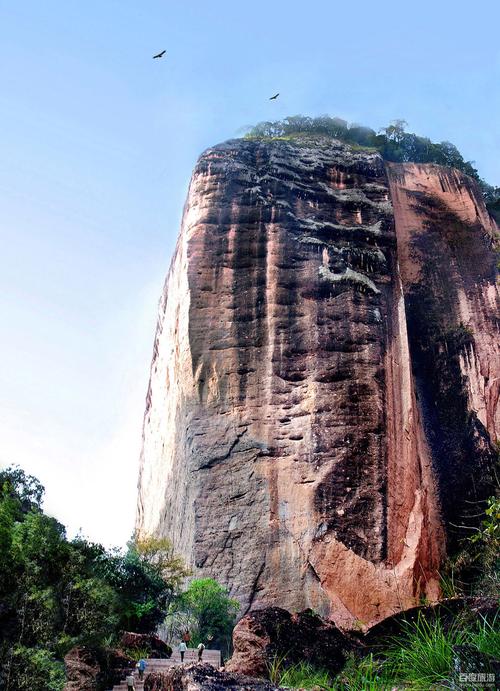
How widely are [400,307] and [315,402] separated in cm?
411

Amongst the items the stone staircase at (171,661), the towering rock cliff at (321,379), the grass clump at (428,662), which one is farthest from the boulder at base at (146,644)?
the grass clump at (428,662)

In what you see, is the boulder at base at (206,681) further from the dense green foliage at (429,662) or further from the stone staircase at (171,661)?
the stone staircase at (171,661)

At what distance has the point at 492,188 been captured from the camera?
29234 mm

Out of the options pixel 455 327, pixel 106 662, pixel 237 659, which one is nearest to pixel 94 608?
pixel 106 662

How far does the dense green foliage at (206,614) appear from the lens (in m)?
15.1

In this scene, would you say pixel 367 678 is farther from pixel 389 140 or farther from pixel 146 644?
pixel 389 140

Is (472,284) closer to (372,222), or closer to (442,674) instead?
(372,222)

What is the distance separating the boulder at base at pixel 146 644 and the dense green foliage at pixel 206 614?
3.12 feet

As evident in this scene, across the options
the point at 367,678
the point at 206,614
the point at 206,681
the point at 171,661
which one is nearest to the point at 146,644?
the point at 171,661

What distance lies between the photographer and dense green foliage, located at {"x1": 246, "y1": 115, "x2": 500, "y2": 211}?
27.5 metres

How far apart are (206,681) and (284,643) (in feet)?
12.6

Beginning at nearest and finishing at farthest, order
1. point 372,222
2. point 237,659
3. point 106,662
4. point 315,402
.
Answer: point 237,659, point 106,662, point 315,402, point 372,222

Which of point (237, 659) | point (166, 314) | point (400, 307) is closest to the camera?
point (237, 659)

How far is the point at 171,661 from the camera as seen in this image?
13195mm
